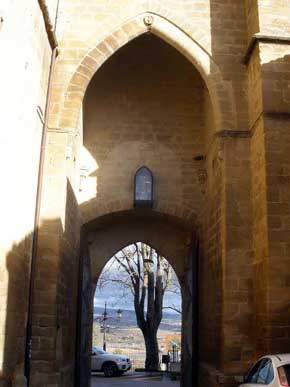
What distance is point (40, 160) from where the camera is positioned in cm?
807

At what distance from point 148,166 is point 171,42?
2.65 m

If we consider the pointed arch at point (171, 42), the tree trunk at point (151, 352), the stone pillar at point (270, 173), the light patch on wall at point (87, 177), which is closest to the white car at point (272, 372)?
the stone pillar at point (270, 173)

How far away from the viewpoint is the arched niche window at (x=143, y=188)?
Answer: 34.8 ft

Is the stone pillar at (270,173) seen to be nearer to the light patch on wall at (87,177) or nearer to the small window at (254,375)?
the small window at (254,375)

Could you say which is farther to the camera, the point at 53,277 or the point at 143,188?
the point at 143,188

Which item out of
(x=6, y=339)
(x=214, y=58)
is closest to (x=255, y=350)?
(x=6, y=339)

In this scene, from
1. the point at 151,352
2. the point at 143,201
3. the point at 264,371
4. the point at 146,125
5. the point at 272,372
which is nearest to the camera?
the point at 272,372

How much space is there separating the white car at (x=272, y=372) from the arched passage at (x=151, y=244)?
4.04 metres

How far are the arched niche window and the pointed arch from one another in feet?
7.38

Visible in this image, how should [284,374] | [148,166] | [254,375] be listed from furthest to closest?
[148,166] → [254,375] → [284,374]

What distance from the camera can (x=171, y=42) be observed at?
9.38 meters

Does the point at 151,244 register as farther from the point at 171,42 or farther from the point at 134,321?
the point at 134,321

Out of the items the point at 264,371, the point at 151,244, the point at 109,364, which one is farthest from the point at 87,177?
the point at 109,364

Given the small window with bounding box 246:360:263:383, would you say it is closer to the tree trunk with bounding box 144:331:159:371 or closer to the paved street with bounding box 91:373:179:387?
the paved street with bounding box 91:373:179:387
